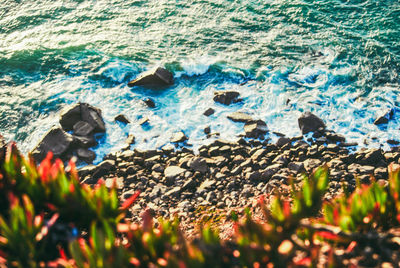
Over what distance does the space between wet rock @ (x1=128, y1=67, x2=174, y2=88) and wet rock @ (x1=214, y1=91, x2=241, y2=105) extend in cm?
148

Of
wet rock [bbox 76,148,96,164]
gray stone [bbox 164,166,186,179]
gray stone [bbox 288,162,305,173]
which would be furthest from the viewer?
wet rock [bbox 76,148,96,164]

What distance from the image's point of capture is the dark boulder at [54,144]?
6.87 metres

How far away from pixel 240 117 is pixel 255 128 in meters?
0.62

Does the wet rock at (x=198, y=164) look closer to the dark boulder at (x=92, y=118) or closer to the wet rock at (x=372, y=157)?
the dark boulder at (x=92, y=118)

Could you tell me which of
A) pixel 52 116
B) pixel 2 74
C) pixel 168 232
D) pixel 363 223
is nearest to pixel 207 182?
pixel 168 232

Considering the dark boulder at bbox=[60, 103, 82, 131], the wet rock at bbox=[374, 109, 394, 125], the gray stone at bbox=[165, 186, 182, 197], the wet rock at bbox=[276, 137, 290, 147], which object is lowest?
the wet rock at bbox=[374, 109, 394, 125]

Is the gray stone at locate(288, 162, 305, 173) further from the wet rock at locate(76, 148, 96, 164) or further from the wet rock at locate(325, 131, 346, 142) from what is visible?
the wet rock at locate(76, 148, 96, 164)

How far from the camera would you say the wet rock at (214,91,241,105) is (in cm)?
840

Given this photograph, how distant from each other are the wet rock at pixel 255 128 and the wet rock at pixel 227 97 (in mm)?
999

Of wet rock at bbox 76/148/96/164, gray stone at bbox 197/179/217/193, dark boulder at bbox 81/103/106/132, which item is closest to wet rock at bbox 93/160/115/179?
wet rock at bbox 76/148/96/164

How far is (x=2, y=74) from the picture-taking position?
32.7 feet

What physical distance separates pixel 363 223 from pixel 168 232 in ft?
5.92

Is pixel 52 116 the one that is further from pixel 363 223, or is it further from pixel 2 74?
pixel 363 223

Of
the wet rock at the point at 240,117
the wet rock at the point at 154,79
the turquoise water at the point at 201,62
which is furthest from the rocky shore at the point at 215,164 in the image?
the wet rock at the point at 154,79
